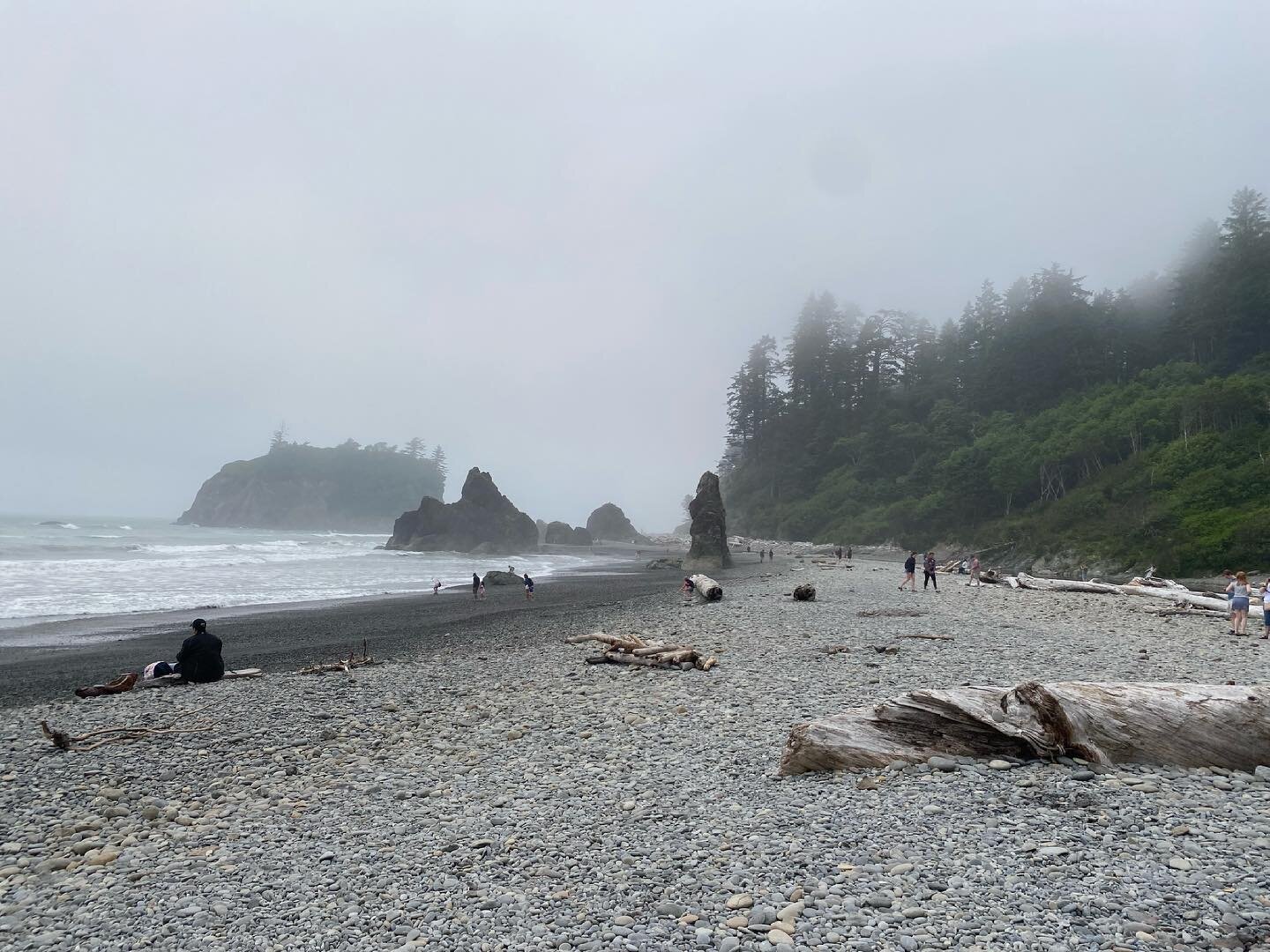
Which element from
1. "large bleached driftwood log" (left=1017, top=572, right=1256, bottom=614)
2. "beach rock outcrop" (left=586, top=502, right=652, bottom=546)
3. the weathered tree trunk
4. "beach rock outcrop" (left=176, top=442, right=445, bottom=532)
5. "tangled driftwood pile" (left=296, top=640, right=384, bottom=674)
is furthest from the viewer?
"beach rock outcrop" (left=176, top=442, right=445, bottom=532)

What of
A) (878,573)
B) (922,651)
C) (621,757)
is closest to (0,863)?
(621,757)

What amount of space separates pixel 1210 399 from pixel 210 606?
60.3 meters

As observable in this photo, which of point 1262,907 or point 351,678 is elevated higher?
point 1262,907

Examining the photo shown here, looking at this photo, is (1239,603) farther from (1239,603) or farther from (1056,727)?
(1056,727)

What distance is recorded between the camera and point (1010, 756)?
6.62 m

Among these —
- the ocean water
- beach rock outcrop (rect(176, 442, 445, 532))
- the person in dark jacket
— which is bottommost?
the ocean water

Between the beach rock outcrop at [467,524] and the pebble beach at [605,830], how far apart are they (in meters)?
81.7

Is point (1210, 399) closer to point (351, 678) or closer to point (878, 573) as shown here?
point (878, 573)

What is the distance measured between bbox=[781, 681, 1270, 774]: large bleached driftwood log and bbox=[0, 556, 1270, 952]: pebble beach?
A: 0.24 metres

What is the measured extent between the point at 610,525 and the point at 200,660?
411ft

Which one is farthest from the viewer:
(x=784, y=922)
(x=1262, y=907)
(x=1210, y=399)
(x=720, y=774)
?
(x=1210, y=399)

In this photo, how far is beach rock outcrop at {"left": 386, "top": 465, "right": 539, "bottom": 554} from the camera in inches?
3617

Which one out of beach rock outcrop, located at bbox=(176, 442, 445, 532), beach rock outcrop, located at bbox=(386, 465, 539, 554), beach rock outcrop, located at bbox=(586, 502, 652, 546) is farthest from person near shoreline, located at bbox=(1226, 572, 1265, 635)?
beach rock outcrop, located at bbox=(176, 442, 445, 532)

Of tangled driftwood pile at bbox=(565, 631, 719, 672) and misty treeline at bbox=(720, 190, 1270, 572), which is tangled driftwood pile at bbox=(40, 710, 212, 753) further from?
misty treeline at bbox=(720, 190, 1270, 572)
